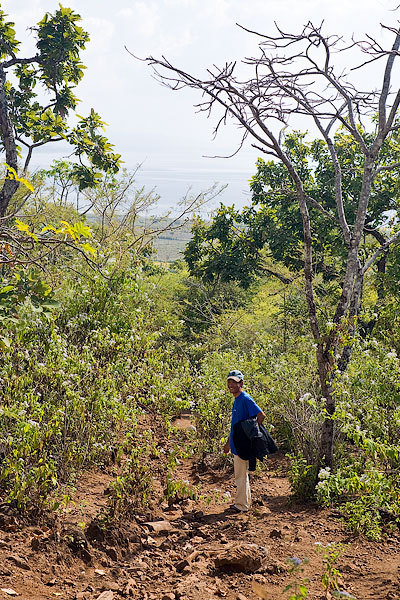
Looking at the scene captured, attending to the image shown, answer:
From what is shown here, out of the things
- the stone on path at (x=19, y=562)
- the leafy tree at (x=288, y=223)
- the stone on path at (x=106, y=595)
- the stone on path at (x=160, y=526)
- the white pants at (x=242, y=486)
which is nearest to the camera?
the stone on path at (x=106, y=595)

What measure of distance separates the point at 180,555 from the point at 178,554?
23 mm

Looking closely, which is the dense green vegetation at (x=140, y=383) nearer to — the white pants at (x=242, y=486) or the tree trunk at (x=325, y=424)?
the tree trunk at (x=325, y=424)

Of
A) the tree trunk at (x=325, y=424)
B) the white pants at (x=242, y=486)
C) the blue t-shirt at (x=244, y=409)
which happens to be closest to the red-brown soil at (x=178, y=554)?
the white pants at (x=242, y=486)

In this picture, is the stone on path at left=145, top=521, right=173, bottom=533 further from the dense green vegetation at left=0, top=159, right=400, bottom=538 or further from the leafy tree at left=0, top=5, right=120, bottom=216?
the leafy tree at left=0, top=5, right=120, bottom=216

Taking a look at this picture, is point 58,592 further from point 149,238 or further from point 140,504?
point 149,238

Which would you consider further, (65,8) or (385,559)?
(65,8)

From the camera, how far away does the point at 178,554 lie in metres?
4.23

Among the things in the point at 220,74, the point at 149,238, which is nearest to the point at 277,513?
the point at 220,74

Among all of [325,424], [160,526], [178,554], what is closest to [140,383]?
[160,526]

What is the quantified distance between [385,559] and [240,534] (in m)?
1.22

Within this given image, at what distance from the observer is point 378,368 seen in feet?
16.0

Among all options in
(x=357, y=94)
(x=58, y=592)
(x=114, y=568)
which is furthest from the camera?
(x=357, y=94)

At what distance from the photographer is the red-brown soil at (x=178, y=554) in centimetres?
346

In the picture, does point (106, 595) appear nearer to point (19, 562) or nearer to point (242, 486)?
point (19, 562)
